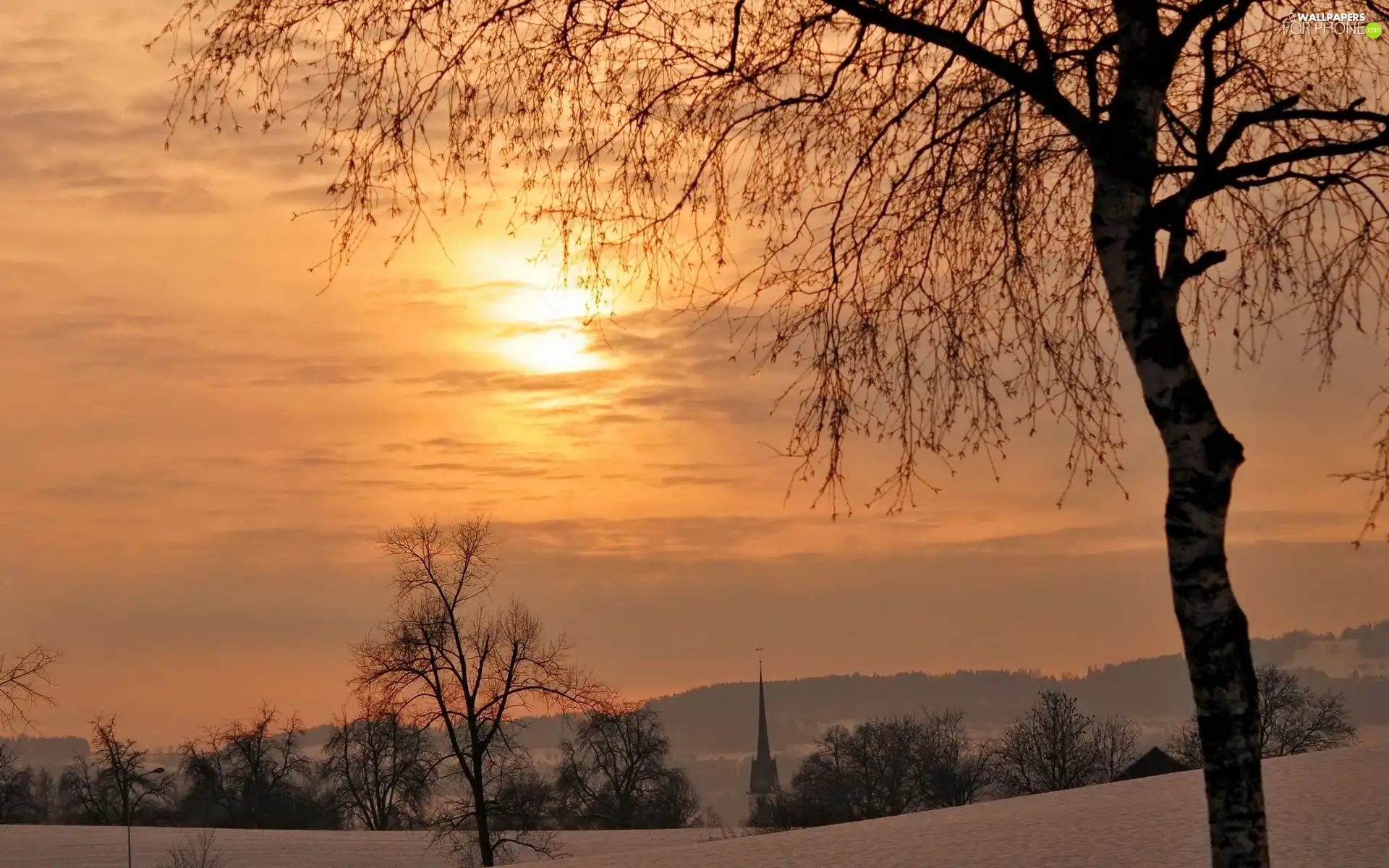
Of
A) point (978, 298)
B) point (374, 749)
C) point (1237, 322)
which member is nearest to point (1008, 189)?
point (978, 298)

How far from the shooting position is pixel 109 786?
81.4 meters

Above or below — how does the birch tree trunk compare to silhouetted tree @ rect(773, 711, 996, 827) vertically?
above

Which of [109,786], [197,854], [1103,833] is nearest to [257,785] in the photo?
[109,786]

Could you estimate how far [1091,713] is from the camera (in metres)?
86.5

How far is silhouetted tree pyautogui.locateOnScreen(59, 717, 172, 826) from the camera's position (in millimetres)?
77625

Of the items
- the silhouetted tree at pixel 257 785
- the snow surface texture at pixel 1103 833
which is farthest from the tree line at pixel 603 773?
the snow surface texture at pixel 1103 833

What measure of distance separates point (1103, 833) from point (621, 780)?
75681 mm

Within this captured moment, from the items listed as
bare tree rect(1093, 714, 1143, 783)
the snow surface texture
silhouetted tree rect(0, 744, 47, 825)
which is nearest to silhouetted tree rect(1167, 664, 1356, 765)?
bare tree rect(1093, 714, 1143, 783)

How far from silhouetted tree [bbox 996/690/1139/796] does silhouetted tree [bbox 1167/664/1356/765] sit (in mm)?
5806

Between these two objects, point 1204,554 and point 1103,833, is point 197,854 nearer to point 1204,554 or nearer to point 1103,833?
point 1103,833

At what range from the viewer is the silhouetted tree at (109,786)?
3056 inches

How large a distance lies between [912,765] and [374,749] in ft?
110

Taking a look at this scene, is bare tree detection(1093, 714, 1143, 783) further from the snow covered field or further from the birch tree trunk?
the birch tree trunk

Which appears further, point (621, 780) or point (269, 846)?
point (621, 780)
